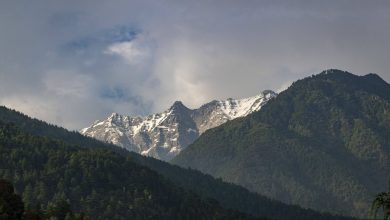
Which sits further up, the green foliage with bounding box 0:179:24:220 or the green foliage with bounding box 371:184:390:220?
the green foliage with bounding box 0:179:24:220

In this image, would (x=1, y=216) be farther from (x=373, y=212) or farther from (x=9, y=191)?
(x=373, y=212)

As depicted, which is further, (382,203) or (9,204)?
(9,204)

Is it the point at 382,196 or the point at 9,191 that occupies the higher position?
the point at 9,191

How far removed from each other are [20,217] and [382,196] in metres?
150

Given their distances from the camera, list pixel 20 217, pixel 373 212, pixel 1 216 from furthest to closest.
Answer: pixel 20 217 < pixel 1 216 < pixel 373 212

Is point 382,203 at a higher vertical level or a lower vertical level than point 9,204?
lower

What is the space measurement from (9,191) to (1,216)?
19.7 m

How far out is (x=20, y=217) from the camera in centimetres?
18262

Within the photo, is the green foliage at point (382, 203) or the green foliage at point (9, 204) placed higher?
the green foliage at point (9, 204)

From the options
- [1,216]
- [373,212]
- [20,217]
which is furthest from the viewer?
[20,217]

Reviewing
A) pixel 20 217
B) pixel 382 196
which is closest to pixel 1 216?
pixel 20 217

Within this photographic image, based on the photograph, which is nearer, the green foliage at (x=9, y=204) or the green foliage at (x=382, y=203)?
the green foliage at (x=382, y=203)

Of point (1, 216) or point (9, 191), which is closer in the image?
point (1, 216)

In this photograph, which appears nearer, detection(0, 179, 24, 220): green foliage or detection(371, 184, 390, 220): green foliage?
detection(371, 184, 390, 220): green foliage
